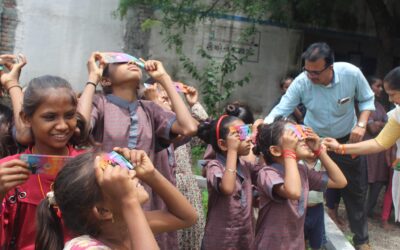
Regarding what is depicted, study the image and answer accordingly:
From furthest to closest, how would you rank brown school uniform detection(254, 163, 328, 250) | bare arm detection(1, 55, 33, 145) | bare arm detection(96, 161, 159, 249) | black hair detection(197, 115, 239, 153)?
black hair detection(197, 115, 239, 153) < brown school uniform detection(254, 163, 328, 250) < bare arm detection(1, 55, 33, 145) < bare arm detection(96, 161, 159, 249)

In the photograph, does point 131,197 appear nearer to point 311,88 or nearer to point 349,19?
point 311,88

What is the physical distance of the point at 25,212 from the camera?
201cm

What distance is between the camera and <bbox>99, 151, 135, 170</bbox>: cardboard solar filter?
1.55 m

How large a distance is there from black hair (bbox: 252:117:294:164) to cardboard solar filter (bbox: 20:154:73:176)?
1458 millimetres

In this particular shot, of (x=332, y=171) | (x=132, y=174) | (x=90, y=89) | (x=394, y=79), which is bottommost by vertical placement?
(x=332, y=171)

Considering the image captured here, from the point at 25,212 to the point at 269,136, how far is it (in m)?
1.54

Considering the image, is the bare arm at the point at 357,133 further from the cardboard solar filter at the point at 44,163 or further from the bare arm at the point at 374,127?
the cardboard solar filter at the point at 44,163

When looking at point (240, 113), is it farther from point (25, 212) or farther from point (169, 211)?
point (25, 212)

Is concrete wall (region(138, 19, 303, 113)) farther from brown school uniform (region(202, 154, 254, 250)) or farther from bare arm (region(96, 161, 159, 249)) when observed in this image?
bare arm (region(96, 161, 159, 249))

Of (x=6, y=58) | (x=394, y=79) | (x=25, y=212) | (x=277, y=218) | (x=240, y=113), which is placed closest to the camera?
(x=25, y=212)

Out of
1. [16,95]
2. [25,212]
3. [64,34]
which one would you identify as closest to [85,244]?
[25,212]

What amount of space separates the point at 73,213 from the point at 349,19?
832 cm

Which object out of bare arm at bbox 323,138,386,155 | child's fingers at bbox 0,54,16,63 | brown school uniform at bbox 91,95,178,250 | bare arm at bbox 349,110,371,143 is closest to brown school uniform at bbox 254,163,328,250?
brown school uniform at bbox 91,95,178,250

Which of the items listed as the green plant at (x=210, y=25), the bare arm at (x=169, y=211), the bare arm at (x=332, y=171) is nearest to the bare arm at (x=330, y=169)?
the bare arm at (x=332, y=171)
